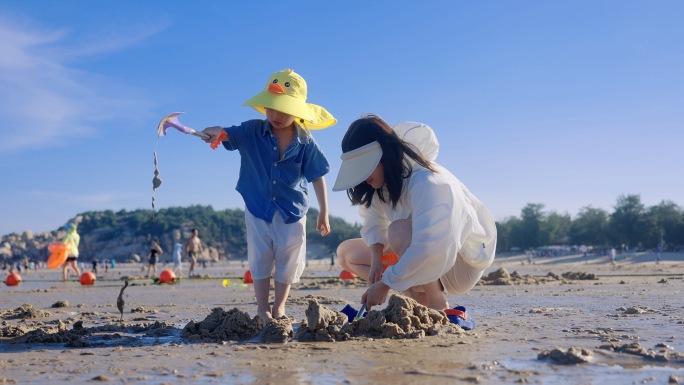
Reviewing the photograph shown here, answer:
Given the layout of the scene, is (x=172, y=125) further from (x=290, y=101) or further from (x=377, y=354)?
(x=377, y=354)

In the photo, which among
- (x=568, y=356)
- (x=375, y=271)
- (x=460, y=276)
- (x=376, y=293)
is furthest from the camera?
(x=460, y=276)

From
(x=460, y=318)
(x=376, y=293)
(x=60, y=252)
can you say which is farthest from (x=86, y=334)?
(x=60, y=252)

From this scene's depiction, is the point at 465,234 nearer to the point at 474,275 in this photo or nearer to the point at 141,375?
the point at 474,275

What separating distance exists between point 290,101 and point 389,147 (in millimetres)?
940

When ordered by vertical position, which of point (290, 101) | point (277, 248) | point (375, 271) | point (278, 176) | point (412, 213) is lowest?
point (375, 271)

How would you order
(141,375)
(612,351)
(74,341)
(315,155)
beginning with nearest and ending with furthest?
(141,375) < (612,351) < (74,341) < (315,155)

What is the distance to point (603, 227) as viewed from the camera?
50281 millimetres

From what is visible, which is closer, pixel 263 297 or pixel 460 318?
pixel 460 318

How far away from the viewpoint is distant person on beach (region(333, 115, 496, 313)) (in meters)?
3.35

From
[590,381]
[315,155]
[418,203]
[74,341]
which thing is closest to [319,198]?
[315,155]

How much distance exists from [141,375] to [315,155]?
2246 millimetres

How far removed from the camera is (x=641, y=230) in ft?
150

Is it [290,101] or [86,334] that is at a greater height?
[290,101]

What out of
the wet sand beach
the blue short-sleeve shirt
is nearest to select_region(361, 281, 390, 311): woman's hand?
the wet sand beach
